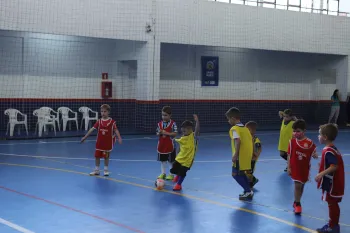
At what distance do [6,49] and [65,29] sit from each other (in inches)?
95.8

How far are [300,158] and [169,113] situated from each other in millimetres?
2911

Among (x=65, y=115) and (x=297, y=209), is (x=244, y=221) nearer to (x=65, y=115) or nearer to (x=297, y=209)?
(x=297, y=209)

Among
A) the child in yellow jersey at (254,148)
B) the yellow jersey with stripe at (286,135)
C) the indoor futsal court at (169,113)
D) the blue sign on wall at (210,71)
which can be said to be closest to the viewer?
the indoor futsal court at (169,113)

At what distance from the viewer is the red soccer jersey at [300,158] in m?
7.49

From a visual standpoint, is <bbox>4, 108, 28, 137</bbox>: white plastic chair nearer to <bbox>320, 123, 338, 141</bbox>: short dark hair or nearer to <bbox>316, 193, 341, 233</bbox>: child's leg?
<bbox>320, 123, 338, 141</bbox>: short dark hair

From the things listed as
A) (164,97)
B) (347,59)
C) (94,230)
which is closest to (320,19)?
(347,59)

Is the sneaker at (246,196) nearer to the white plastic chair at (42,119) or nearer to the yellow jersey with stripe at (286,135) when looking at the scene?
the yellow jersey with stripe at (286,135)

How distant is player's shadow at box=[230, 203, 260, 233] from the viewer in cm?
665

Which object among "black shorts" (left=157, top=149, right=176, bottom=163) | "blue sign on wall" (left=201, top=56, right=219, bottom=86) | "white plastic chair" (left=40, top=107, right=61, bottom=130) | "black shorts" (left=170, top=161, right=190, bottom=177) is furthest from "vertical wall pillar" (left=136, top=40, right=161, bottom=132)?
"black shorts" (left=170, top=161, right=190, bottom=177)

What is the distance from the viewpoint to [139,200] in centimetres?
820

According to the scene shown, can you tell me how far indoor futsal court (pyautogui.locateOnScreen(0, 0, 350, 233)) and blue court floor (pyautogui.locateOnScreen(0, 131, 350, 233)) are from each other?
0.11ft

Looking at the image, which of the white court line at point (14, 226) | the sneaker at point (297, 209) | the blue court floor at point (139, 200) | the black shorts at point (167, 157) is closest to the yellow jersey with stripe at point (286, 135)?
the blue court floor at point (139, 200)

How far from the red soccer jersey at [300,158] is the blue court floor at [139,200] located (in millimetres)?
547

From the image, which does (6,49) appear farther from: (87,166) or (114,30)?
(87,166)
